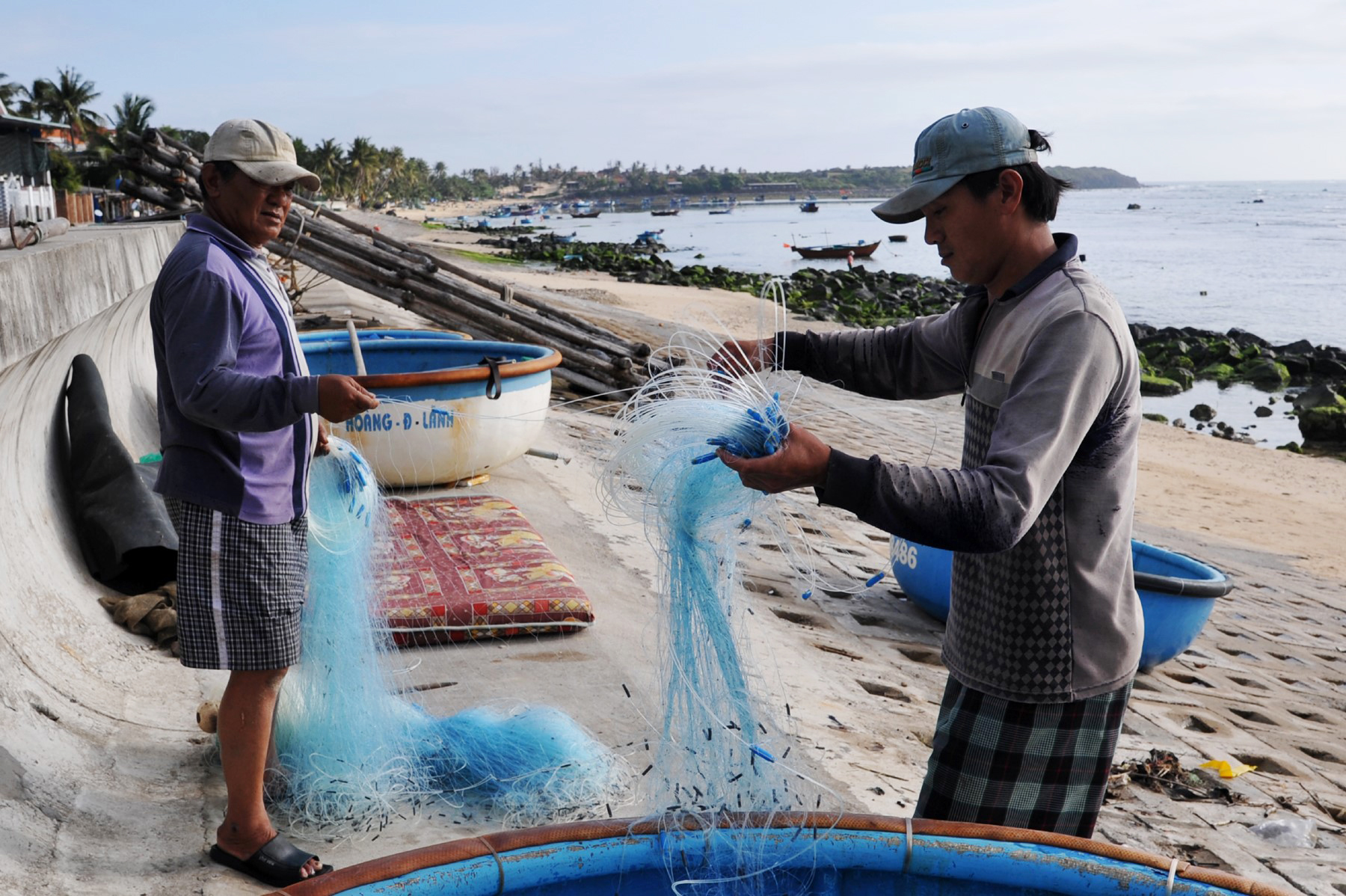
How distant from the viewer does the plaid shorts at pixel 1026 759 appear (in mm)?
2094

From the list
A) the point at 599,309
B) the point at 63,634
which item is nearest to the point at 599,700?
the point at 63,634

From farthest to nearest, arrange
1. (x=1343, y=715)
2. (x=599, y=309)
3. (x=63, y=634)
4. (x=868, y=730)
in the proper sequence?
(x=599, y=309), (x=1343, y=715), (x=868, y=730), (x=63, y=634)

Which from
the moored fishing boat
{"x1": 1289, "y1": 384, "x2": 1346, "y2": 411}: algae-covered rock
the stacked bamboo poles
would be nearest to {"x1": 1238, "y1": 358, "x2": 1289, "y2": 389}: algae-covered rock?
{"x1": 1289, "y1": 384, "x2": 1346, "y2": 411}: algae-covered rock

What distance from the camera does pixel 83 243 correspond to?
16.4 ft

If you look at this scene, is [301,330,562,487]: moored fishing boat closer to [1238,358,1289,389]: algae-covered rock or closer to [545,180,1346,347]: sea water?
[545,180,1346,347]: sea water

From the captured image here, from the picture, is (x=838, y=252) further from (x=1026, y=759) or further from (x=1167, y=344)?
(x=1026, y=759)

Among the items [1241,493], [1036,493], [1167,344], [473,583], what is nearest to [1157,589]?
[473,583]

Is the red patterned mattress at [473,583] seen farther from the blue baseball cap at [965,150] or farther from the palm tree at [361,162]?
the palm tree at [361,162]

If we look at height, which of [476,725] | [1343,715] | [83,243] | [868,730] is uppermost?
[83,243]

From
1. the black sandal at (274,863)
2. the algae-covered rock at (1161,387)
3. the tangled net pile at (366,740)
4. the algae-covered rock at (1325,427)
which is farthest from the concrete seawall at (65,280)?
the algae-covered rock at (1161,387)

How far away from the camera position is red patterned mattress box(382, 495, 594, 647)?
440 cm

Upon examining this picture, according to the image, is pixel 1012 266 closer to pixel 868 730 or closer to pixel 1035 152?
pixel 1035 152

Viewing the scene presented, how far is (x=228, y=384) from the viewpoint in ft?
8.09

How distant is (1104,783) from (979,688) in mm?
367
